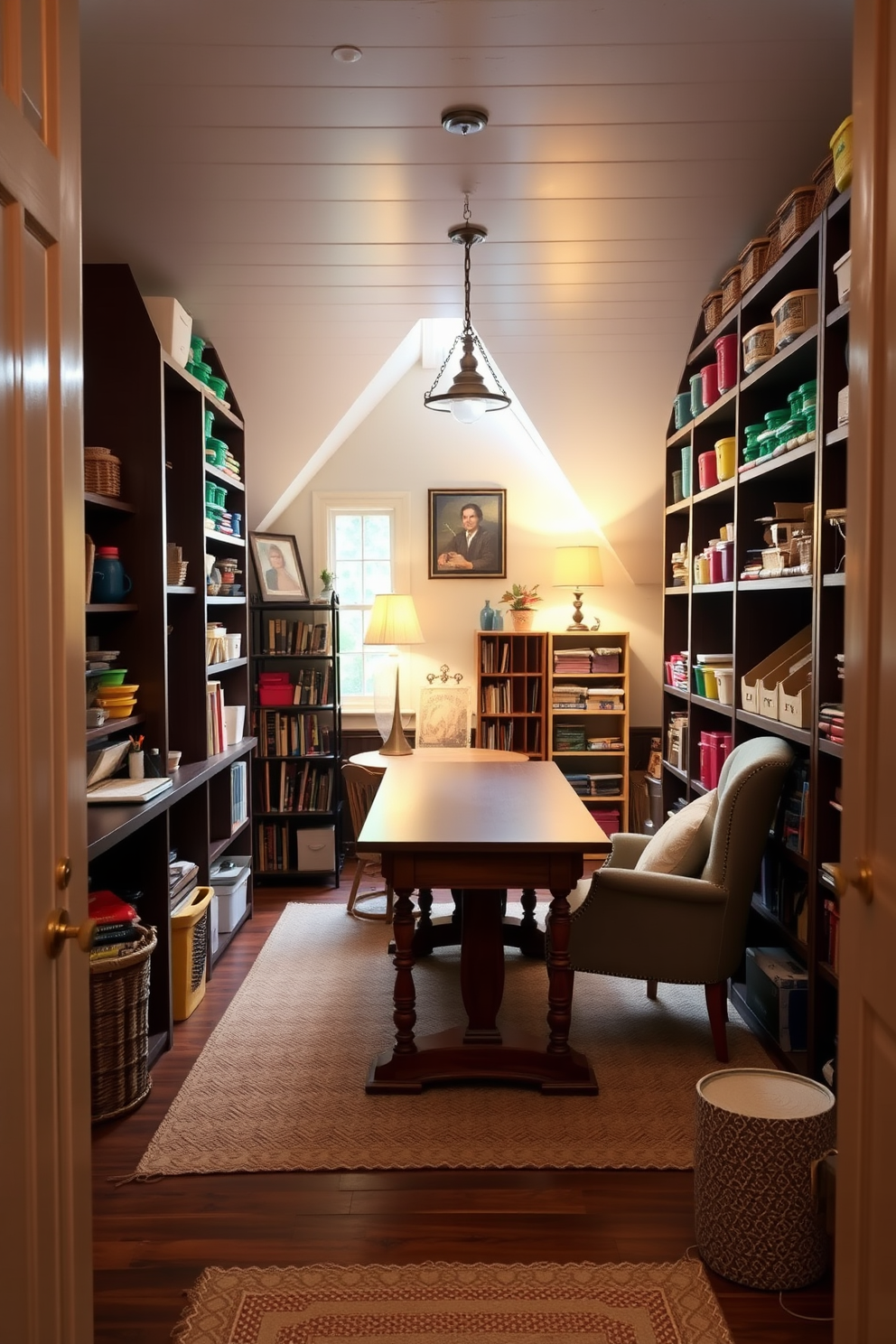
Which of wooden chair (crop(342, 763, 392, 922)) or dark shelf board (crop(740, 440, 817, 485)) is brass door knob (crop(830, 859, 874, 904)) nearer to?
dark shelf board (crop(740, 440, 817, 485))

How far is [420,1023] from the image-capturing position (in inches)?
152

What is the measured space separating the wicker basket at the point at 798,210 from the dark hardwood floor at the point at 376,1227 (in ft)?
9.16

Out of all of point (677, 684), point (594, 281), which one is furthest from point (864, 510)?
point (677, 684)

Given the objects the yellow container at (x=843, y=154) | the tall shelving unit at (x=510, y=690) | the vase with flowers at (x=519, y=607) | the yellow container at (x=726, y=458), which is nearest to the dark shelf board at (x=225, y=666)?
the tall shelving unit at (x=510, y=690)

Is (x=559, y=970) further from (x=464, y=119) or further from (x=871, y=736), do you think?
(x=464, y=119)

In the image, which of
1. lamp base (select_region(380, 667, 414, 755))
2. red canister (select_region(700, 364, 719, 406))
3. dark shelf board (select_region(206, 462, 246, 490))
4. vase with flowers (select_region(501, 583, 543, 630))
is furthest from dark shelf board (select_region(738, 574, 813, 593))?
vase with flowers (select_region(501, 583, 543, 630))

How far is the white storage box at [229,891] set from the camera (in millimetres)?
4891

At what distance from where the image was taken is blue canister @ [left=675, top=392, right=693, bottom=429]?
5.06 meters

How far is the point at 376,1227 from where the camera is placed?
258cm

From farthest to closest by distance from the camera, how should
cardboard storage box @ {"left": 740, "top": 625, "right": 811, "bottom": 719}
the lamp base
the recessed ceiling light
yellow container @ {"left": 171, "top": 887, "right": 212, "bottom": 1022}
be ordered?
the lamp base, yellow container @ {"left": 171, "top": 887, "right": 212, "bottom": 1022}, cardboard storage box @ {"left": 740, "top": 625, "right": 811, "bottom": 719}, the recessed ceiling light

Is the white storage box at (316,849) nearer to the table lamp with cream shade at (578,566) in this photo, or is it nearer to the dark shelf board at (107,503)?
the table lamp with cream shade at (578,566)

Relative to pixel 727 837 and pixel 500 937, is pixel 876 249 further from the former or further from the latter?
pixel 500 937

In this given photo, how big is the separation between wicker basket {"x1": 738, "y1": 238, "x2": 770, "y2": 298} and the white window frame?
3002 mm

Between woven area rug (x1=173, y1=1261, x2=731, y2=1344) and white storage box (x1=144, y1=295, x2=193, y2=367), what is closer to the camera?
woven area rug (x1=173, y1=1261, x2=731, y2=1344)
